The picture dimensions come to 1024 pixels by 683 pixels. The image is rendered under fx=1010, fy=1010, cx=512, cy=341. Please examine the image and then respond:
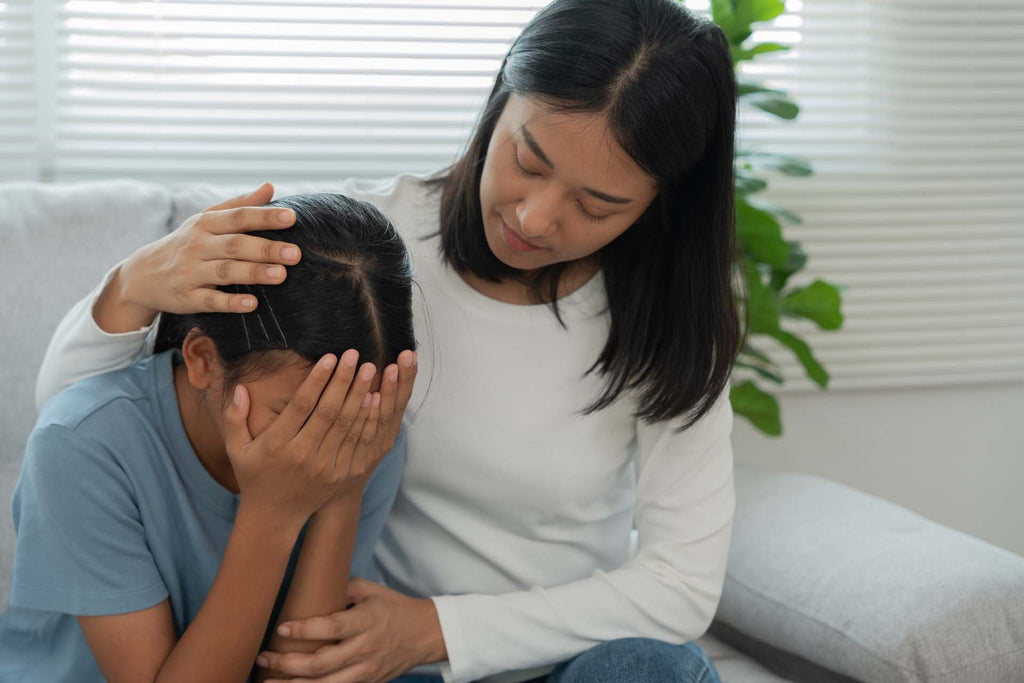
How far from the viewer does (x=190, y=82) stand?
73.6 inches

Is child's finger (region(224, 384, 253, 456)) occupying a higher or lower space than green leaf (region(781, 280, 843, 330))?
higher

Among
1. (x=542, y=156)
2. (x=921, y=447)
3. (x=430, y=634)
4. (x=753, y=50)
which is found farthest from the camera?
(x=921, y=447)

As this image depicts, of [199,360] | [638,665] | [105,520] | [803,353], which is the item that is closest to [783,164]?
[803,353]

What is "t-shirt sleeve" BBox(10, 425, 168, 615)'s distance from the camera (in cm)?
98

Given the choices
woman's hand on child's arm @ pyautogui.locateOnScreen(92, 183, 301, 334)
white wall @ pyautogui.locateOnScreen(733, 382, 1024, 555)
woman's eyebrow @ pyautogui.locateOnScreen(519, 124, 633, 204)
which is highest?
woman's eyebrow @ pyautogui.locateOnScreen(519, 124, 633, 204)

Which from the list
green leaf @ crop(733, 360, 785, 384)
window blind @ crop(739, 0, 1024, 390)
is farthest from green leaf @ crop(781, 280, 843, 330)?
window blind @ crop(739, 0, 1024, 390)

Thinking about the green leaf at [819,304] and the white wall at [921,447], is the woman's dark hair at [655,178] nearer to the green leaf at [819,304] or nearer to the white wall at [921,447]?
the green leaf at [819,304]

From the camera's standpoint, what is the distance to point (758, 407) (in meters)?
1.92

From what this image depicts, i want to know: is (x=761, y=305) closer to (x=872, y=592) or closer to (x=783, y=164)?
(x=783, y=164)

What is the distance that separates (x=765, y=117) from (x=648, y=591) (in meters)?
1.27

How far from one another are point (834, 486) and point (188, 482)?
43.1 inches

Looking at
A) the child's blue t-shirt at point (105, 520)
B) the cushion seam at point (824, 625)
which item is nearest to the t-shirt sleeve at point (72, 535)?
the child's blue t-shirt at point (105, 520)

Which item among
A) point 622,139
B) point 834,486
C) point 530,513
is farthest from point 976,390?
point 622,139

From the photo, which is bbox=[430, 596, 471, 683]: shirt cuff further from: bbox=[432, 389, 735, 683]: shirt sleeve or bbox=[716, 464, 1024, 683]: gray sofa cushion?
bbox=[716, 464, 1024, 683]: gray sofa cushion
